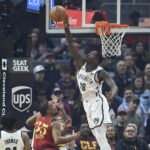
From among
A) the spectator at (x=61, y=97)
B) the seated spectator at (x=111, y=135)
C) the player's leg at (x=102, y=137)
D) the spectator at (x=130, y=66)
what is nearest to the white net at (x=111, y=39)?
the seated spectator at (x=111, y=135)

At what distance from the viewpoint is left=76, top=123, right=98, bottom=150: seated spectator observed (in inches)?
663

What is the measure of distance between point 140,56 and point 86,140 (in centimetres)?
381

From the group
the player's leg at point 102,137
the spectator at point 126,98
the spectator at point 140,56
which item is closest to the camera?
the player's leg at point 102,137

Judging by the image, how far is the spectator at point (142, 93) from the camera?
18.3 meters

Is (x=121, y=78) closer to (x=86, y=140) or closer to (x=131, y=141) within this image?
(x=86, y=140)

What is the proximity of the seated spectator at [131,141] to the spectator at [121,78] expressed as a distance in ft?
7.84

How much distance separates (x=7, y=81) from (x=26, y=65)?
454 mm

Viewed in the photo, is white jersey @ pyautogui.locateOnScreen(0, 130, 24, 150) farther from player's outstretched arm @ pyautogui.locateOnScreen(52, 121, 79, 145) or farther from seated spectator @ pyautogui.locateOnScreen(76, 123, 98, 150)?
seated spectator @ pyautogui.locateOnScreen(76, 123, 98, 150)

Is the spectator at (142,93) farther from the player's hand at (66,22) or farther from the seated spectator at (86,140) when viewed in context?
the player's hand at (66,22)

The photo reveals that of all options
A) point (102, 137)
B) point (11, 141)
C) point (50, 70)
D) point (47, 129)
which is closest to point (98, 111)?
point (102, 137)

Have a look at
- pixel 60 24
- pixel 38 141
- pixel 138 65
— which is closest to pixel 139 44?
pixel 138 65

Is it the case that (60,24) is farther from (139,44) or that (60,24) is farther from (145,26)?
(139,44)

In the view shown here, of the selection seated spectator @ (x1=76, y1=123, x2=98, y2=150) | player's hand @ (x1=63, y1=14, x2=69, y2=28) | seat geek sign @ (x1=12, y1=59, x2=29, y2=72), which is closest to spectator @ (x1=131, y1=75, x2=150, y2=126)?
seated spectator @ (x1=76, y1=123, x2=98, y2=150)

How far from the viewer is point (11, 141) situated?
13.7 meters
